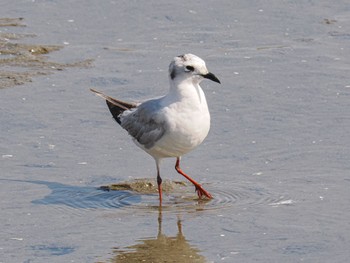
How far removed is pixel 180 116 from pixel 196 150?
110 centimetres

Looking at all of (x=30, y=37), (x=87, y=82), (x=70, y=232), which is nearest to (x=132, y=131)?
(x=70, y=232)

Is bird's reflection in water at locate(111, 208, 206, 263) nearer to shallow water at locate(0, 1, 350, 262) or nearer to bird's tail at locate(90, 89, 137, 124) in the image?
shallow water at locate(0, 1, 350, 262)

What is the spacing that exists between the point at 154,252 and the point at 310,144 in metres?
2.45

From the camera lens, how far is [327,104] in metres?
9.93

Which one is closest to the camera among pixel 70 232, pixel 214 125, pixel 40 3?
pixel 70 232

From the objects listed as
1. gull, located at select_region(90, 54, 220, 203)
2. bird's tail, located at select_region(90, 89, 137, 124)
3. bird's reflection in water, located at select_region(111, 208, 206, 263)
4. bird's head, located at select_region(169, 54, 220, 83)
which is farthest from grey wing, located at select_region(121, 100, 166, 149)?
bird's reflection in water, located at select_region(111, 208, 206, 263)

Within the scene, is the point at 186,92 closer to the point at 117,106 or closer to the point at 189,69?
the point at 189,69

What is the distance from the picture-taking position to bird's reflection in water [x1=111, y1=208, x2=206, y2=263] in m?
6.97

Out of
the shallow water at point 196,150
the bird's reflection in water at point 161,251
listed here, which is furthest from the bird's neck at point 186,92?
the bird's reflection in water at point 161,251

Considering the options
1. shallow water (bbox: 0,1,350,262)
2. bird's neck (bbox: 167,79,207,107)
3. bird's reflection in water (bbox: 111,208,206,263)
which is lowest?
bird's reflection in water (bbox: 111,208,206,263)

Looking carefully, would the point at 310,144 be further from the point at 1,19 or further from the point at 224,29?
the point at 1,19

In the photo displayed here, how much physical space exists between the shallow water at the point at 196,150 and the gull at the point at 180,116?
39 cm

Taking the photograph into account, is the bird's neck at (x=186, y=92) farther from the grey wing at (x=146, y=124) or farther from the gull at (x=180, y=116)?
the grey wing at (x=146, y=124)

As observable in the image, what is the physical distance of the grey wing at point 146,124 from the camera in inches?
322
